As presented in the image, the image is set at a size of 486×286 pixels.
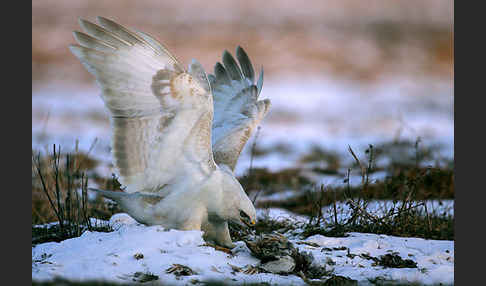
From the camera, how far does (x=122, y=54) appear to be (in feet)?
13.6

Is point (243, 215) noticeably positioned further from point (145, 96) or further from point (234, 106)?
point (234, 106)

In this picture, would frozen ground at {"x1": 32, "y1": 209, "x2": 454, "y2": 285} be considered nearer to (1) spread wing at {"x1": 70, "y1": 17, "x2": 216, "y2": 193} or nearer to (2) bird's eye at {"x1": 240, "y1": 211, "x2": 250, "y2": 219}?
(2) bird's eye at {"x1": 240, "y1": 211, "x2": 250, "y2": 219}

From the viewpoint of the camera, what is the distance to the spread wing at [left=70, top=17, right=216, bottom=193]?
412 cm

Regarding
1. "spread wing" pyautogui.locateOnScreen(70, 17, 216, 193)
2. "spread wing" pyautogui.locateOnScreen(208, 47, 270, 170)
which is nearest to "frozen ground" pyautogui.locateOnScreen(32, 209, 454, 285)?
"spread wing" pyautogui.locateOnScreen(70, 17, 216, 193)

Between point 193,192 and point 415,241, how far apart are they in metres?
2.28

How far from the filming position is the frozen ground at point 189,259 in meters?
3.67

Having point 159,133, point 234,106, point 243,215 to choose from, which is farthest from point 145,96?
point 234,106

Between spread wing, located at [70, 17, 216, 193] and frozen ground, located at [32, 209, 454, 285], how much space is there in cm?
65

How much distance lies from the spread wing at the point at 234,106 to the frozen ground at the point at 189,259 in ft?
3.67

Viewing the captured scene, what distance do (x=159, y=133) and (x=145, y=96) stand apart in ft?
1.07

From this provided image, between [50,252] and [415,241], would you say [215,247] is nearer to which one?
[50,252]

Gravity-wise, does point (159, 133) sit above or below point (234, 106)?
below

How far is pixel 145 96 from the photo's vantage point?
4.20m

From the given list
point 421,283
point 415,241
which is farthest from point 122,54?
point 415,241
